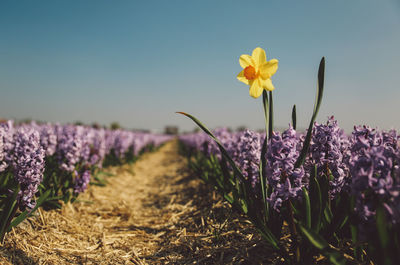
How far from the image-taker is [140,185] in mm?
7926

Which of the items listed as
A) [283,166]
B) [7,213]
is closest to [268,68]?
[283,166]

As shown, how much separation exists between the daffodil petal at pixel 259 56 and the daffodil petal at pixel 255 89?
16 centimetres

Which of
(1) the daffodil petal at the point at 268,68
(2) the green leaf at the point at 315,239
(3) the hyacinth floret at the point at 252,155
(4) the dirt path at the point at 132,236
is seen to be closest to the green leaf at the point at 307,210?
(2) the green leaf at the point at 315,239

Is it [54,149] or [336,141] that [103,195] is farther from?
[336,141]

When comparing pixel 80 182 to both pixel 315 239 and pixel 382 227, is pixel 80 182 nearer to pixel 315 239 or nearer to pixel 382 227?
pixel 315 239

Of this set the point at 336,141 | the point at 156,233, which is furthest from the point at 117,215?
the point at 336,141

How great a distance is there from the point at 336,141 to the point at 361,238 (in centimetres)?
91

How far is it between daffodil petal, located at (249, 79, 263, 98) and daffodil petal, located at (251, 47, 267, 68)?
0.16 meters

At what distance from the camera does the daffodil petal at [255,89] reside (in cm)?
195

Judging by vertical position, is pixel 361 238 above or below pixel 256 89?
below

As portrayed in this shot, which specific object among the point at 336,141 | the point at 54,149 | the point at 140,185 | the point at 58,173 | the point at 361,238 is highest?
the point at 336,141

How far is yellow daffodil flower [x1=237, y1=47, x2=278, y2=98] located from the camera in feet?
6.34

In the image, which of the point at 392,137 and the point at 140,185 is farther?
the point at 140,185

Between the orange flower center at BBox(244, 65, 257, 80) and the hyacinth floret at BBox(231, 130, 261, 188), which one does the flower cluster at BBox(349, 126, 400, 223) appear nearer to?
the orange flower center at BBox(244, 65, 257, 80)
